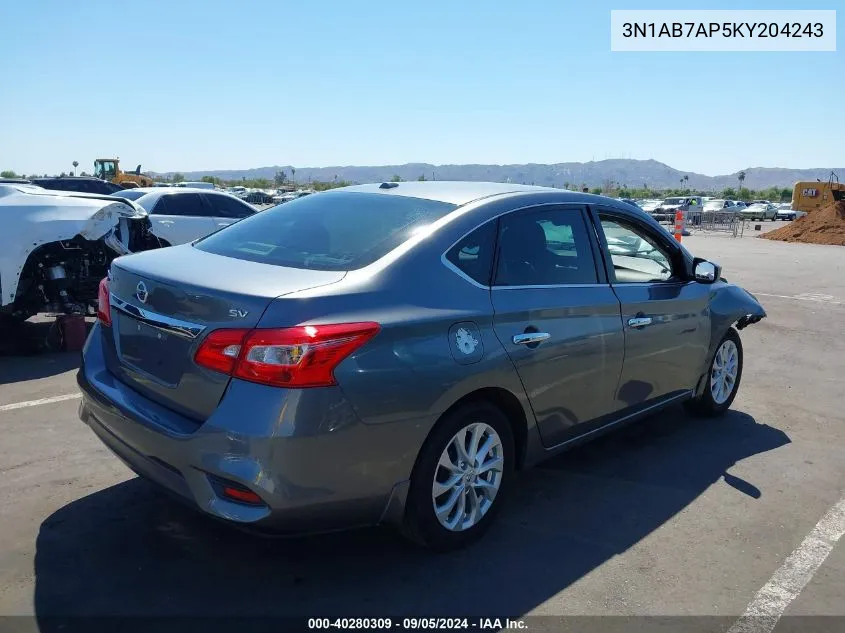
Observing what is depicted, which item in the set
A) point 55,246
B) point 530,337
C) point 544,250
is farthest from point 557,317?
point 55,246

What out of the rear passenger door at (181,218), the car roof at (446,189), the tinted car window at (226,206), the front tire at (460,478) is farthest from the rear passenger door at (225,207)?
the front tire at (460,478)

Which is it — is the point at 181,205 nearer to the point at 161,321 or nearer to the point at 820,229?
the point at 161,321

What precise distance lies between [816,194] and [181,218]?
33436 mm

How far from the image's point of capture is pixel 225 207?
469 inches

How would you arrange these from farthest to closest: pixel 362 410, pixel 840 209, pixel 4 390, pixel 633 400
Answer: pixel 840 209
pixel 4 390
pixel 633 400
pixel 362 410

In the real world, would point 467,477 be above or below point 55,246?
below

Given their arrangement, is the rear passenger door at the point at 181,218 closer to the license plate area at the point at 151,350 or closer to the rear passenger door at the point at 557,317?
the license plate area at the point at 151,350

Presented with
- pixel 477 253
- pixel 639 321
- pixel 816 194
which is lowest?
pixel 639 321

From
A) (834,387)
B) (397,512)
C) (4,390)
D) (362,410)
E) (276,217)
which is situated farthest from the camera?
(834,387)

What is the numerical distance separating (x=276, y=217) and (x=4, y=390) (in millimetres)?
3291

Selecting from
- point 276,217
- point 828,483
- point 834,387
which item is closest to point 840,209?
point 834,387

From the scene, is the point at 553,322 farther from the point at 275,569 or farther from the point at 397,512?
the point at 275,569

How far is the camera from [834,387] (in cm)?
661

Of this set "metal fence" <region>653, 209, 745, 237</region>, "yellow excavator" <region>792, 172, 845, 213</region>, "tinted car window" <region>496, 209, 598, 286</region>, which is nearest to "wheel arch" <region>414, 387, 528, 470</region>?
"tinted car window" <region>496, 209, 598, 286</region>
